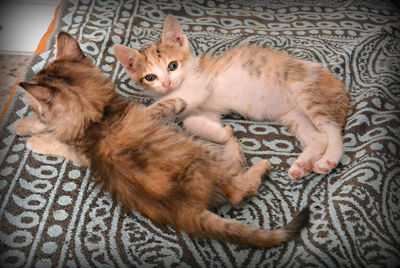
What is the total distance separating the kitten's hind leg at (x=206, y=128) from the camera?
4.69 ft

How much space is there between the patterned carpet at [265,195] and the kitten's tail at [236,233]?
46 mm

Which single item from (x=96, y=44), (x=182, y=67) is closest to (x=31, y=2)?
(x=96, y=44)

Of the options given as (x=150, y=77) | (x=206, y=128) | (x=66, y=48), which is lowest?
(x=206, y=128)

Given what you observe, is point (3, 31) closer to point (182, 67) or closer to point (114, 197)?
point (182, 67)

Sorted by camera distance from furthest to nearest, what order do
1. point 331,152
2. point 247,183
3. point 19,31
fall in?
point 19,31 → point 331,152 → point 247,183

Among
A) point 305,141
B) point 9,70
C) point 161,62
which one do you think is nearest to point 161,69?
point 161,62

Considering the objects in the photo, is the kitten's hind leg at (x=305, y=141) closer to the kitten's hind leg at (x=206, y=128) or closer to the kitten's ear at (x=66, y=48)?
the kitten's hind leg at (x=206, y=128)

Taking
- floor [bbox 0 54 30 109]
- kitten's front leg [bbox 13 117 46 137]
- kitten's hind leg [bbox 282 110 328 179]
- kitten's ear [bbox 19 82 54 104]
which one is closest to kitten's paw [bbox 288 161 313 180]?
kitten's hind leg [bbox 282 110 328 179]

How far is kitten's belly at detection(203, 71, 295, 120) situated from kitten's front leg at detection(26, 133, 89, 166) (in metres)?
0.59

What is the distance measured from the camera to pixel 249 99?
1.60 metres

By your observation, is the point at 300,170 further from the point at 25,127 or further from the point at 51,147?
the point at 25,127

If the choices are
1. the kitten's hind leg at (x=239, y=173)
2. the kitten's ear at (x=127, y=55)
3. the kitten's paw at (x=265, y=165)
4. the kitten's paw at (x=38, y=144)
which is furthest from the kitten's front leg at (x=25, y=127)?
the kitten's paw at (x=265, y=165)

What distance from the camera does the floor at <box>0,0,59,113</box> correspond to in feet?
7.30

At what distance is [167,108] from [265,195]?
→ 1.66ft
